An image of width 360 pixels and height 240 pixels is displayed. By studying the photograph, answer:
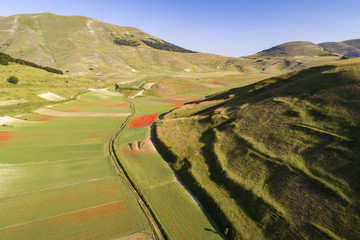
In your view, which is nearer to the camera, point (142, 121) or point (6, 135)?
point (6, 135)

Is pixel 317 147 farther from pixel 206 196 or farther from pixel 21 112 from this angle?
pixel 21 112

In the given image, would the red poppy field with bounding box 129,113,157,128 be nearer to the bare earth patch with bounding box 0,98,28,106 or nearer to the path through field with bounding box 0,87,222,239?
the path through field with bounding box 0,87,222,239

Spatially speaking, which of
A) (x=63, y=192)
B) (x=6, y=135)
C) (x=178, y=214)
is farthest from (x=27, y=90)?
(x=178, y=214)

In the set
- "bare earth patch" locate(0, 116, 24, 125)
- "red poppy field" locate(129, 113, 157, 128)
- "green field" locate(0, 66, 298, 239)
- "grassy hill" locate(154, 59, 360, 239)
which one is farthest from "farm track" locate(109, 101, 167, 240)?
"bare earth patch" locate(0, 116, 24, 125)

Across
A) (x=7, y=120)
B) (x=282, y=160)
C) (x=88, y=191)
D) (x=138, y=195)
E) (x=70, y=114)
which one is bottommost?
(x=138, y=195)

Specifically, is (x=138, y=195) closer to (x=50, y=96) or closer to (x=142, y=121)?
(x=142, y=121)

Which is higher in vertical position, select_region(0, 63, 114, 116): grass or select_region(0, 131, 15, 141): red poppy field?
select_region(0, 63, 114, 116): grass

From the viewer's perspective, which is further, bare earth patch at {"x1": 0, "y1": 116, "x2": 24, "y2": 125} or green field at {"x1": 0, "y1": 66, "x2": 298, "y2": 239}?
bare earth patch at {"x1": 0, "y1": 116, "x2": 24, "y2": 125}

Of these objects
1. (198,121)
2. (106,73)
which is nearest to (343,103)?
(198,121)
